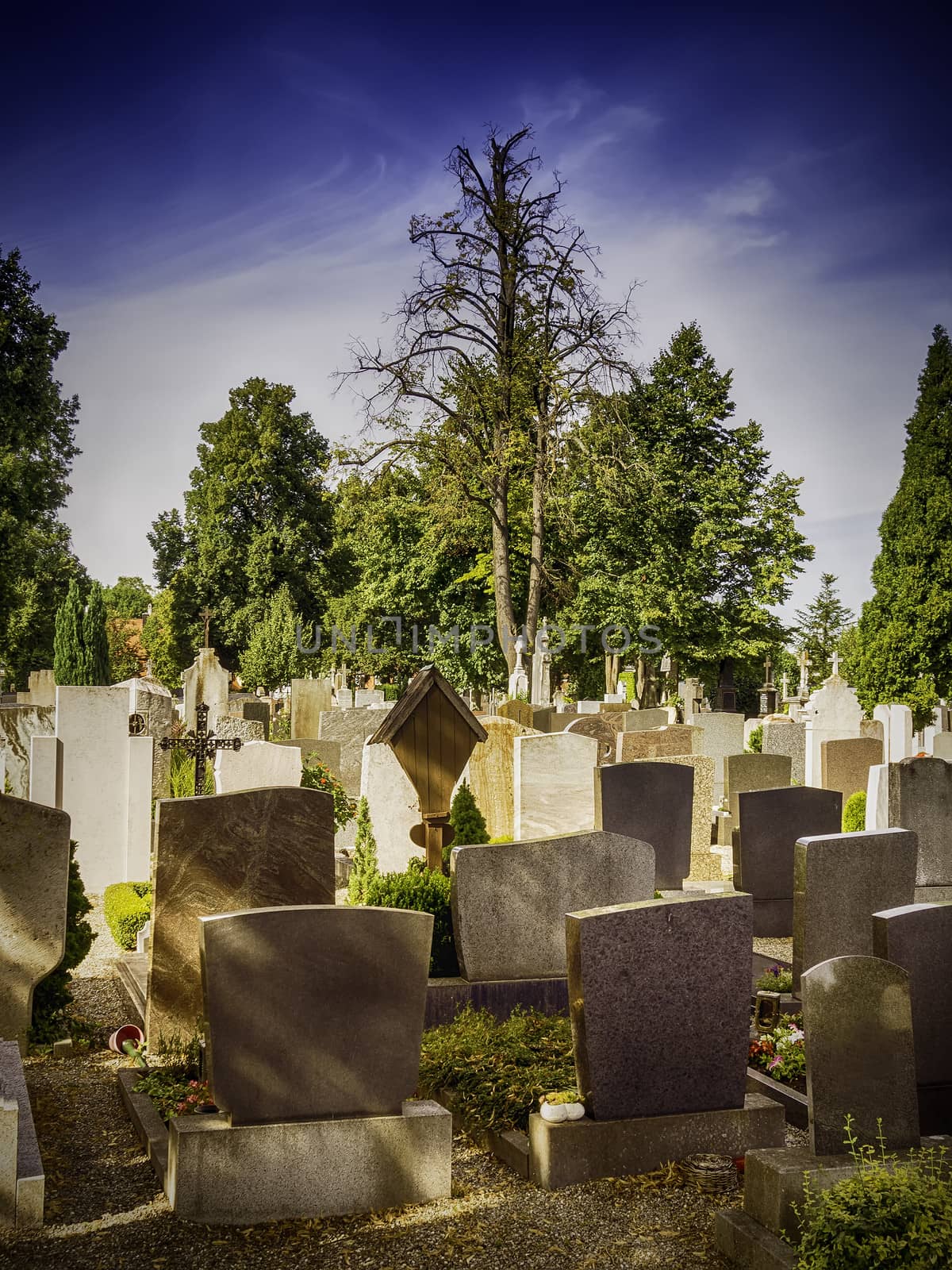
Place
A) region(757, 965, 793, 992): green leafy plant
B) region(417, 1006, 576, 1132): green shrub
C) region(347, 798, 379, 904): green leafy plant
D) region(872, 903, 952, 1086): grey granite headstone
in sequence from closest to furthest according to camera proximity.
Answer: region(872, 903, 952, 1086): grey granite headstone → region(417, 1006, 576, 1132): green shrub → region(757, 965, 793, 992): green leafy plant → region(347, 798, 379, 904): green leafy plant

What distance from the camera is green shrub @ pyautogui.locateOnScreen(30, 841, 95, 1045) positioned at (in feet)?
21.6

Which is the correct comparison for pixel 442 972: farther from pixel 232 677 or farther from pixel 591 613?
pixel 232 677

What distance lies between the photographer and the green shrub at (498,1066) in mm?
5293

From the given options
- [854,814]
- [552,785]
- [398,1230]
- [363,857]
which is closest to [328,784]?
[552,785]

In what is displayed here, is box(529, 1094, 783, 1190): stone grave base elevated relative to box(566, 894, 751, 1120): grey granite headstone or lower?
lower

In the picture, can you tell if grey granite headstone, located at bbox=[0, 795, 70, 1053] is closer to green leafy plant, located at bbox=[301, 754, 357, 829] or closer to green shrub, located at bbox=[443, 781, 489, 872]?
green shrub, located at bbox=[443, 781, 489, 872]

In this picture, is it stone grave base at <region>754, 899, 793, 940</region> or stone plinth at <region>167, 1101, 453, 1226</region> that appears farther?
stone grave base at <region>754, 899, 793, 940</region>

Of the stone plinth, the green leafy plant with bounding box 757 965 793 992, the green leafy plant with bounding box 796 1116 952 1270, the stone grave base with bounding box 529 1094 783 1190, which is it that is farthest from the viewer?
the green leafy plant with bounding box 757 965 793 992

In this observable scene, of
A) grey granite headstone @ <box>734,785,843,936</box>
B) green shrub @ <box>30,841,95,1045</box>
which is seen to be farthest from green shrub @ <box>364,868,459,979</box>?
grey granite headstone @ <box>734,785,843,936</box>

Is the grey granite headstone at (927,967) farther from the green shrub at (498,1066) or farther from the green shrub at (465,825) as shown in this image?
the green shrub at (465,825)

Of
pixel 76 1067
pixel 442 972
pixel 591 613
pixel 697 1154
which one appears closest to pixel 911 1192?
pixel 697 1154

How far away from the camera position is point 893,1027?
416 cm

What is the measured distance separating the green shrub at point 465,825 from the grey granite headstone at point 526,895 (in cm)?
198

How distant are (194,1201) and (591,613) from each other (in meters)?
27.9
